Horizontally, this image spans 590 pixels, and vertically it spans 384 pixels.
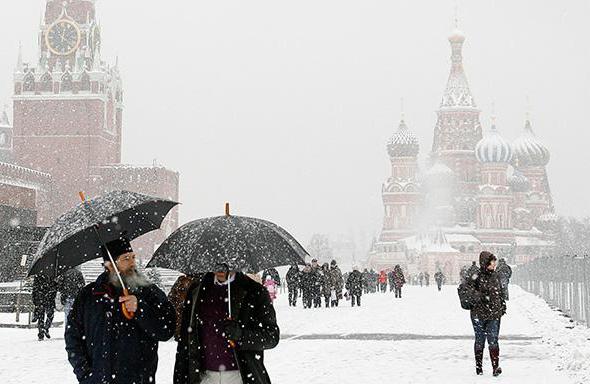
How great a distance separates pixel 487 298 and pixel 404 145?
93.1 metres

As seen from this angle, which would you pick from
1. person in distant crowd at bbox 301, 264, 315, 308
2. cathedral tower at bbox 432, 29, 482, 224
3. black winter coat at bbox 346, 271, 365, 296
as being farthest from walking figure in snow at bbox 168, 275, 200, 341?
cathedral tower at bbox 432, 29, 482, 224

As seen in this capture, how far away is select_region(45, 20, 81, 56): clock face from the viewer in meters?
84.9

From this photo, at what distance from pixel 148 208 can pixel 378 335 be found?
37.5ft

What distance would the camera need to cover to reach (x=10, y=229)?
119ft

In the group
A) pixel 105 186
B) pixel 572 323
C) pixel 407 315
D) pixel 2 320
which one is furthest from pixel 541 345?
pixel 105 186

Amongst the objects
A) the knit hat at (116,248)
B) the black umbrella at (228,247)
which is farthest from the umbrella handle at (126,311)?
the black umbrella at (228,247)

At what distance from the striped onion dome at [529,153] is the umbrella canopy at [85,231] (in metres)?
103

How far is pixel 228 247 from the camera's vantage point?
5.29 meters

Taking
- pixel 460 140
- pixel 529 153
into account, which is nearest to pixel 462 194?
pixel 460 140

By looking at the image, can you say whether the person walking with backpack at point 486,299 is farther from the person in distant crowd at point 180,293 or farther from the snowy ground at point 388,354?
the person in distant crowd at point 180,293

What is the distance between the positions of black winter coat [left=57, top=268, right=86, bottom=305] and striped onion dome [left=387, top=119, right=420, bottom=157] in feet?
291

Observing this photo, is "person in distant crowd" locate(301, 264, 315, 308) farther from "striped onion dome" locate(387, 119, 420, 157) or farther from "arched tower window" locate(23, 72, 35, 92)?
"striped onion dome" locate(387, 119, 420, 157)

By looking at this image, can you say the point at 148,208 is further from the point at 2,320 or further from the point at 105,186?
the point at 105,186

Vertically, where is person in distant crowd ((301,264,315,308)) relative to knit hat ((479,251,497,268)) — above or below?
below
